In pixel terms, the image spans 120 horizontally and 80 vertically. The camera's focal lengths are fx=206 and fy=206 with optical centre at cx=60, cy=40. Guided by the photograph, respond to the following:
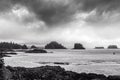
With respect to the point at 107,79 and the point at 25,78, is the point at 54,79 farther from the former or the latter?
the point at 107,79

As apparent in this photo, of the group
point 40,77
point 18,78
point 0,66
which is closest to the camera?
point 0,66

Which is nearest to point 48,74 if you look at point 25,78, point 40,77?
point 40,77

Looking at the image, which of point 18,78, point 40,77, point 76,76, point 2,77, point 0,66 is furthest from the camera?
point 76,76

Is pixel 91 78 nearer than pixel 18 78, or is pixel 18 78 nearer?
pixel 18 78

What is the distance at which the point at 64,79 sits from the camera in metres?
29.6

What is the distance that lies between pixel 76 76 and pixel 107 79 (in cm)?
481

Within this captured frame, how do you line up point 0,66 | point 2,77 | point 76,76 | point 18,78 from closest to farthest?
point 2,77 → point 0,66 → point 18,78 → point 76,76

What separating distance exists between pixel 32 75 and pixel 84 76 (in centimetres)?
823

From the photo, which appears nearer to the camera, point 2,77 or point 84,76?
point 2,77

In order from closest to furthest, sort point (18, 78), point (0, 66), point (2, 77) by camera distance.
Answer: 1. point (2, 77)
2. point (0, 66)
3. point (18, 78)

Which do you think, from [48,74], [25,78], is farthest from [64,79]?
[25,78]

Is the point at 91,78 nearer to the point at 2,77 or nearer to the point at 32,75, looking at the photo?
the point at 32,75

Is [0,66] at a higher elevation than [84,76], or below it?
higher

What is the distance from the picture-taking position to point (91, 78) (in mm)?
31953
